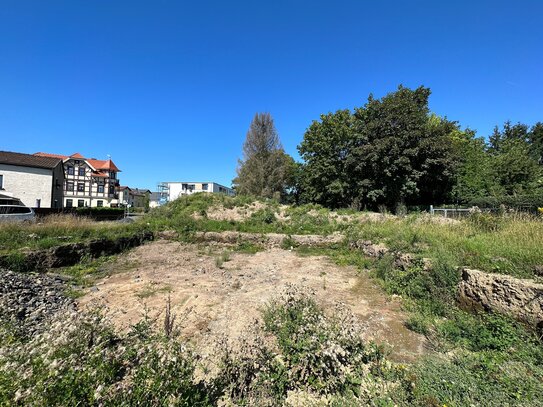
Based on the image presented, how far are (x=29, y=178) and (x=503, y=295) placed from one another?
1422 inches

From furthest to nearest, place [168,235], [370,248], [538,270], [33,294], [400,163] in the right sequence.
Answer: [400,163]
[168,235]
[370,248]
[33,294]
[538,270]

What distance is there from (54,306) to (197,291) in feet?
8.56

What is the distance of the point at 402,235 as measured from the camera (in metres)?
8.19

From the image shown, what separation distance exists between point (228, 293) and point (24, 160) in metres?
32.3

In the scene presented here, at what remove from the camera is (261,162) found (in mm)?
30406

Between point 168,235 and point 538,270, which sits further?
point 168,235

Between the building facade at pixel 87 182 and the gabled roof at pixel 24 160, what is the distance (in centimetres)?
1767

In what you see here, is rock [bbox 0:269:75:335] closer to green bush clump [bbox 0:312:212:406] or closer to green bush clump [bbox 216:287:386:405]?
green bush clump [bbox 0:312:212:406]

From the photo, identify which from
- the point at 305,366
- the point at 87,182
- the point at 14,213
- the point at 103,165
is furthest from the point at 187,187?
the point at 305,366

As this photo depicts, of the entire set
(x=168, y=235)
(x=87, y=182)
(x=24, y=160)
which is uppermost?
(x=87, y=182)

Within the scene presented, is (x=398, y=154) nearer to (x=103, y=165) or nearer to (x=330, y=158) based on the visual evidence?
(x=330, y=158)

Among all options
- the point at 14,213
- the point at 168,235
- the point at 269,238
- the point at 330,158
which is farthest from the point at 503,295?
the point at 330,158

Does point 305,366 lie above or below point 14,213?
below

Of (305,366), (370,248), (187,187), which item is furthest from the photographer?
(187,187)
